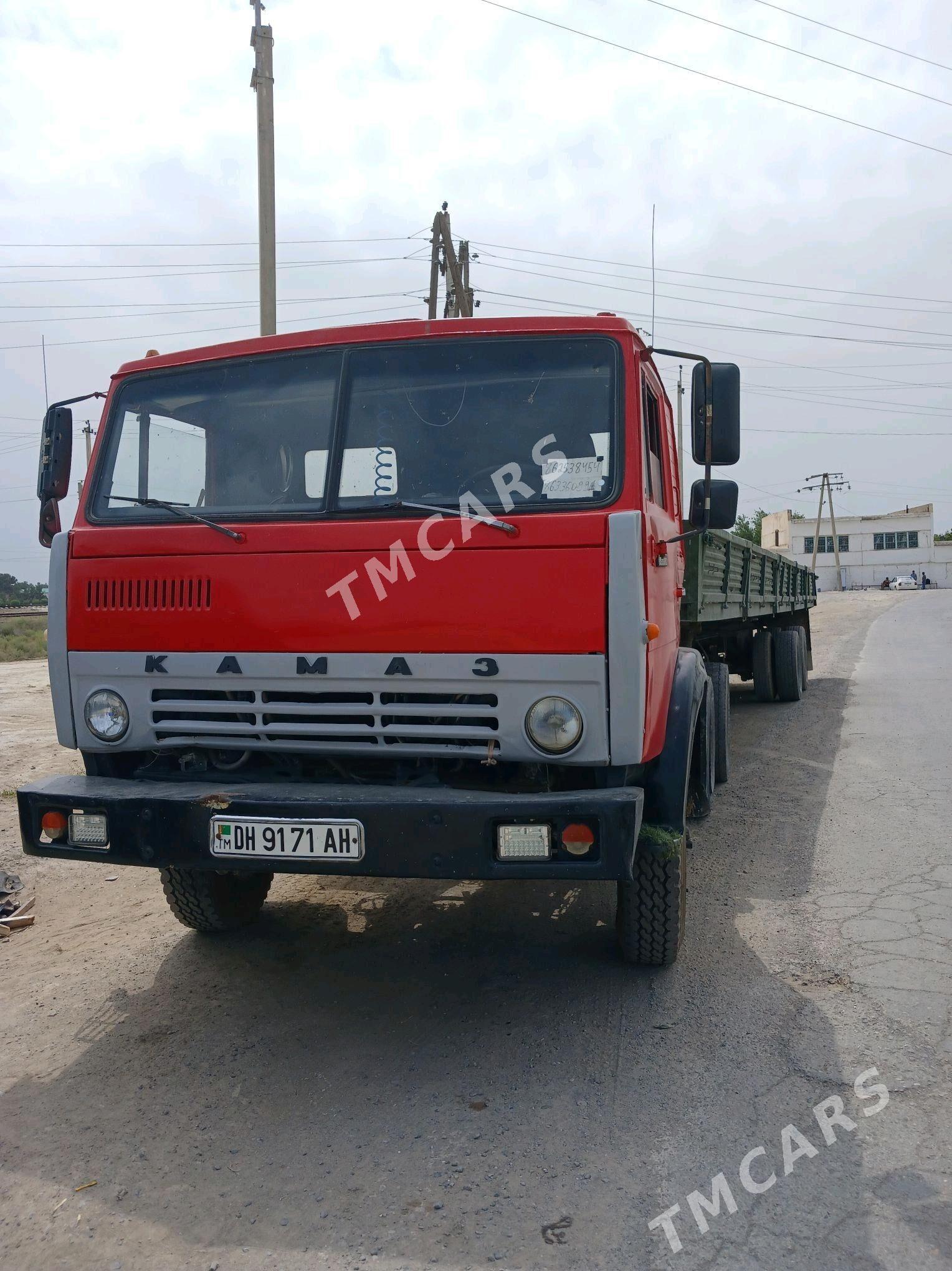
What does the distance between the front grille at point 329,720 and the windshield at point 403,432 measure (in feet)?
2.11

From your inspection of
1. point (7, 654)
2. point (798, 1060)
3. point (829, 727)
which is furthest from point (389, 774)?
point (7, 654)

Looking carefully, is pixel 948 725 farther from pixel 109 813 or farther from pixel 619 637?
pixel 109 813

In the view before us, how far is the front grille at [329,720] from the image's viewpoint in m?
3.35

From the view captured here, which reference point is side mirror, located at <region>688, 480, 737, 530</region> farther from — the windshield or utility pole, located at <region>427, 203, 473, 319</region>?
utility pole, located at <region>427, 203, 473, 319</region>

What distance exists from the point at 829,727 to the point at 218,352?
7.42 m

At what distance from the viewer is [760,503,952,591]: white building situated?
260 feet

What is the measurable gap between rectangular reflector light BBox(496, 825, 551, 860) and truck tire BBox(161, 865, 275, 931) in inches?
58.7

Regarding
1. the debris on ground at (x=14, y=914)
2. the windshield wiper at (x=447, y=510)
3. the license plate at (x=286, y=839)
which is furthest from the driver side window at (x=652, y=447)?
the debris on ground at (x=14, y=914)

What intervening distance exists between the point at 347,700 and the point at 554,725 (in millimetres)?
706

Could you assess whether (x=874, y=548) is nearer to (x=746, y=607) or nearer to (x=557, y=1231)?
(x=746, y=607)

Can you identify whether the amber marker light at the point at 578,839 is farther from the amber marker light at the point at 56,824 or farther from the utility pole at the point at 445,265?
the utility pole at the point at 445,265

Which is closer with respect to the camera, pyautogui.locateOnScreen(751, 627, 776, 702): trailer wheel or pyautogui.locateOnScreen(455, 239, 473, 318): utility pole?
pyautogui.locateOnScreen(751, 627, 776, 702): trailer wheel

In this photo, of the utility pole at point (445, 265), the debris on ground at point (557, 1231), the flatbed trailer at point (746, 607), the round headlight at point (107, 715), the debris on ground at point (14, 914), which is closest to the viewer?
the debris on ground at point (557, 1231)

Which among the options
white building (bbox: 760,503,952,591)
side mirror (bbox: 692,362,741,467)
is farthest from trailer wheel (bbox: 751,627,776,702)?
white building (bbox: 760,503,952,591)
